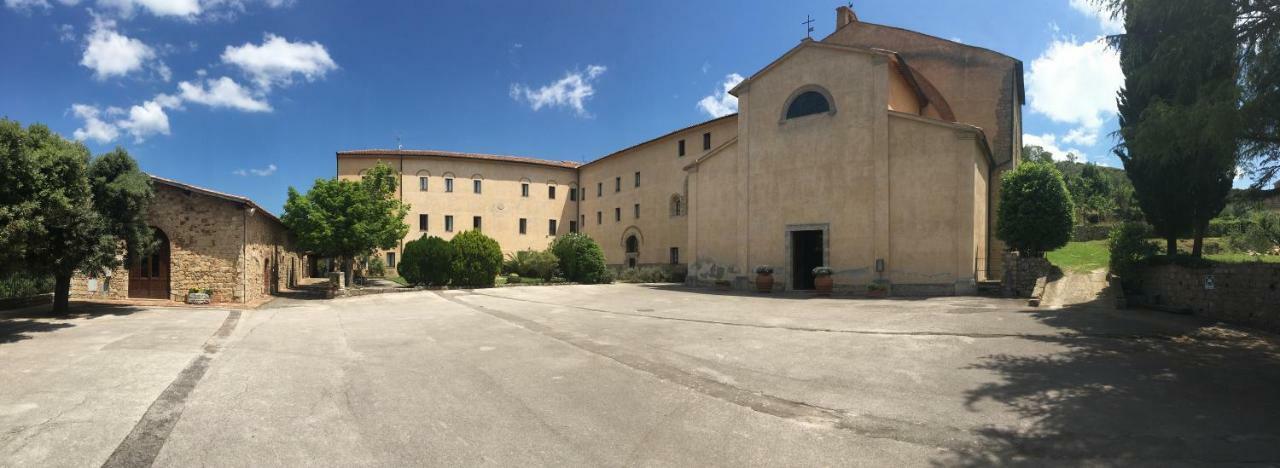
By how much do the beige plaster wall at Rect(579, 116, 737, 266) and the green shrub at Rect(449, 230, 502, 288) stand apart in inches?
A: 484

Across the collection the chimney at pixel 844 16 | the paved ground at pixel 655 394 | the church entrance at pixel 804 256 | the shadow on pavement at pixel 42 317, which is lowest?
the shadow on pavement at pixel 42 317

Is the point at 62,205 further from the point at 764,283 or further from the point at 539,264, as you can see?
the point at 539,264

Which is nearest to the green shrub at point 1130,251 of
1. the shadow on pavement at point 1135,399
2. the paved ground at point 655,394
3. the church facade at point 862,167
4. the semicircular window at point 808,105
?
the paved ground at point 655,394

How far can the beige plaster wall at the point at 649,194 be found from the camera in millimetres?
36156

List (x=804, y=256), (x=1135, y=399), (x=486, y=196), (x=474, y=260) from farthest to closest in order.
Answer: (x=486, y=196)
(x=474, y=260)
(x=804, y=256)
(x=1135, y=399)

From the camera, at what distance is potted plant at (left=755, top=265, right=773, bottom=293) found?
73.4 feet

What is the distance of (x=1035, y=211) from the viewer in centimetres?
1742

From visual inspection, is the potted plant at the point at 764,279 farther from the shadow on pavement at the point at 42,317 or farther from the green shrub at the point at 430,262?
the shadow on pavement at the point at 42,317

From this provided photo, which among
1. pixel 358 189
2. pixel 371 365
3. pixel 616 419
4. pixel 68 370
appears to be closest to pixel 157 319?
pixel 68 370

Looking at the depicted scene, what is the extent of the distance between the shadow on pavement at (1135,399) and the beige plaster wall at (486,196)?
134ft

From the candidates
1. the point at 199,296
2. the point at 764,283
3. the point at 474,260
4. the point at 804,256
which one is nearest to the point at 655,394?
the point at 764,283

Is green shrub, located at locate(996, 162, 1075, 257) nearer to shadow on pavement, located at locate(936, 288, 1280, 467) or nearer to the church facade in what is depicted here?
the church facade

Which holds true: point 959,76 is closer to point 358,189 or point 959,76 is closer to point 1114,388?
point 1114,388

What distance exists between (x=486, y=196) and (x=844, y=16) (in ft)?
98.2
